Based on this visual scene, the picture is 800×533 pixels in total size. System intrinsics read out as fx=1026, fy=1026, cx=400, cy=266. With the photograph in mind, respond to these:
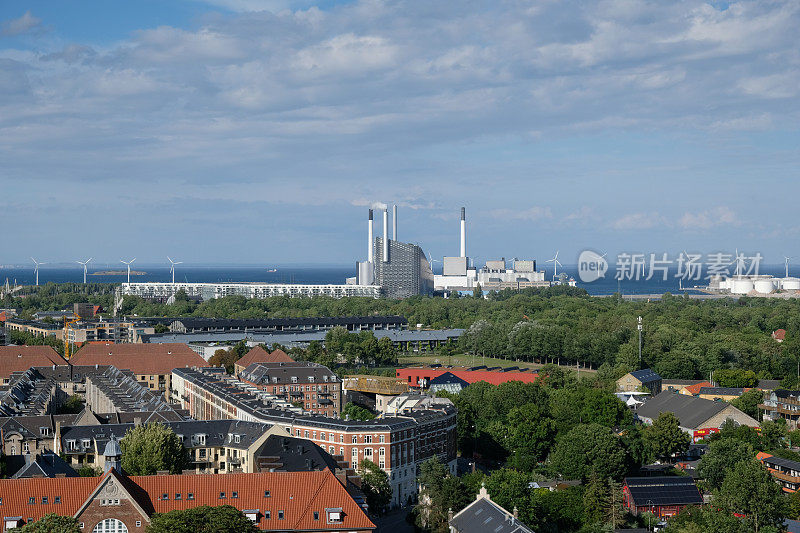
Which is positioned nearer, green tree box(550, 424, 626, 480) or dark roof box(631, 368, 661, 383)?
green tree box(550, 424, 626, 480)

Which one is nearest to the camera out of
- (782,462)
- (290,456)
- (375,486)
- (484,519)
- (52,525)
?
(52,525)

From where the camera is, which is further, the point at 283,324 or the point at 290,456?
the point at 283,324

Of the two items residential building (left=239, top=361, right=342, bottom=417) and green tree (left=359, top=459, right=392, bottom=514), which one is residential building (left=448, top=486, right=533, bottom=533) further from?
residential building (left=239, top=361, right=342, bottom=417)

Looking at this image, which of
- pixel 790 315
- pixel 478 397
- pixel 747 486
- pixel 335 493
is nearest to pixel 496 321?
pixel 790 315

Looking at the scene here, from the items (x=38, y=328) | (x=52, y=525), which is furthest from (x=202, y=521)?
(x=38, y=328)

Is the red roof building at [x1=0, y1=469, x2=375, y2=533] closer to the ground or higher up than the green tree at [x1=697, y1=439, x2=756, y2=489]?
higher up

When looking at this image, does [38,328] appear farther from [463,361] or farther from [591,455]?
[591,455]

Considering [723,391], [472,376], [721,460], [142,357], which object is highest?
[142,357]

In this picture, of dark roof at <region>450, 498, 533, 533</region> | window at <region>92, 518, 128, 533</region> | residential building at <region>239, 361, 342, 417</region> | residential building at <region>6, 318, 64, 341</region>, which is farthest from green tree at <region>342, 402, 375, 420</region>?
residential building at <region>6, 318, 64, 341</region>
